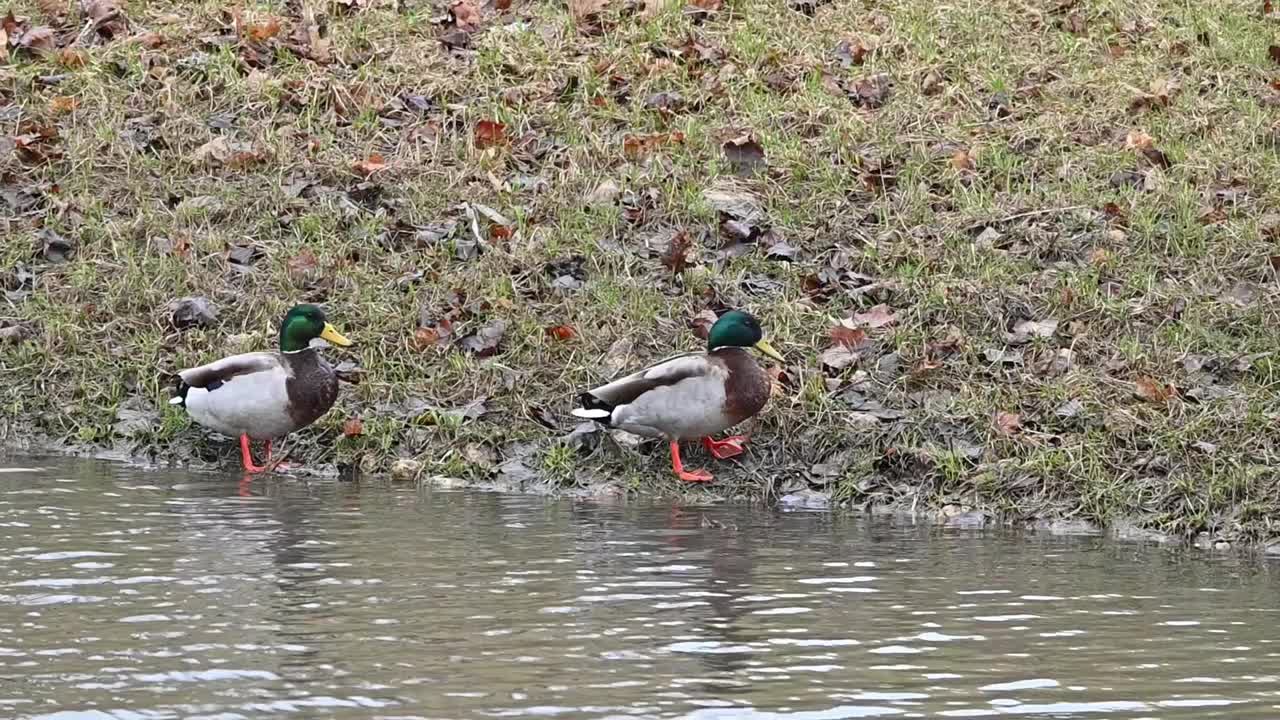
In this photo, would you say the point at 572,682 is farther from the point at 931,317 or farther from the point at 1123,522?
the point at 931,317

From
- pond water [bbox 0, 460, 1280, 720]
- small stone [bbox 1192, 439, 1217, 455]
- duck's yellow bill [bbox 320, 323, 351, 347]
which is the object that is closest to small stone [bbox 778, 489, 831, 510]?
pond water [bbox 0, 460, 1280, 720]

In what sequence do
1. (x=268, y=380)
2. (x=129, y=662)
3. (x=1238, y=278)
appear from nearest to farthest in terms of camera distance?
(x=129, y=662)
(x=268, y=380)
(x=1238, y=278)

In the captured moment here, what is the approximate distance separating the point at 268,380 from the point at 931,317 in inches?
125

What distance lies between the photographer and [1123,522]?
8242 millimetres

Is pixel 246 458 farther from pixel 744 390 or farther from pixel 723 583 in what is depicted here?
pixel 723 583

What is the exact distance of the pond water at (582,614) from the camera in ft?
17.9

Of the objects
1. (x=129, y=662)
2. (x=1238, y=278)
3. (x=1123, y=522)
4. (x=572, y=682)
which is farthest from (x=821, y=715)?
(x=1238, y=278)

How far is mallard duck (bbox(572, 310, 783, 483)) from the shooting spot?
29.3ft

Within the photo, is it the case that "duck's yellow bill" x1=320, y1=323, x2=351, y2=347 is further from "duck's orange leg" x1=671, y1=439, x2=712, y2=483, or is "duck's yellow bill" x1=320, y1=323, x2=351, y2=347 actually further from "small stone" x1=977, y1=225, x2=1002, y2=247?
"small stone" x1=977, y1=225, x2=1002, y2=247

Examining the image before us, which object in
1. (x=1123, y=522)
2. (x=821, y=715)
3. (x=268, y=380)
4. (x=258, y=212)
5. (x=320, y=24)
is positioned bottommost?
(x=821, y=715)

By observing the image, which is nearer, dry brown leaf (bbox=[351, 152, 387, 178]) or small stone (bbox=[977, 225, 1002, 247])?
small stone (bbox=[977, 225, 1002, 247])

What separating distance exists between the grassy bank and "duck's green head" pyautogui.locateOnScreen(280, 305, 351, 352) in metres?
0.34

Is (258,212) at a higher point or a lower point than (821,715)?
higher

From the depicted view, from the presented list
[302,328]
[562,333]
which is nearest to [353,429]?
[302,328]
